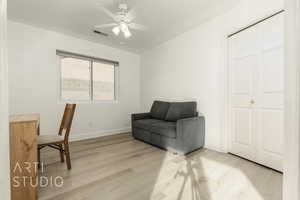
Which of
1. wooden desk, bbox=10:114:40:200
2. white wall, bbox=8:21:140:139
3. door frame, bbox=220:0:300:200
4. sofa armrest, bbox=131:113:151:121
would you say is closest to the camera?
door frame, bbox=220:0:300:200

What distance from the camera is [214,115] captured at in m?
2.79

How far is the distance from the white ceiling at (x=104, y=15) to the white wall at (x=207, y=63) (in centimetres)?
22

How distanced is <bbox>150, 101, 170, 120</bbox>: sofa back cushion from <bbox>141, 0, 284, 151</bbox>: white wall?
0.98 ft

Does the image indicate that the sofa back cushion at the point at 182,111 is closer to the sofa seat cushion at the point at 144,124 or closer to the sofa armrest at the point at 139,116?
the sofa seat cushion at the point at 144,124

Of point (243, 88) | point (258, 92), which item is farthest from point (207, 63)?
point (258, 92)

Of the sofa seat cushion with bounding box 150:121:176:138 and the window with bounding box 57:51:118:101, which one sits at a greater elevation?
Answer: the window with bounding box 57:51:118:101

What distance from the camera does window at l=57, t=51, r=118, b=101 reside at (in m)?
3.49

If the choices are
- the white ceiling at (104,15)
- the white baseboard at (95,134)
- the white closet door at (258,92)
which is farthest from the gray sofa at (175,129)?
the white ceiling at (104,15)

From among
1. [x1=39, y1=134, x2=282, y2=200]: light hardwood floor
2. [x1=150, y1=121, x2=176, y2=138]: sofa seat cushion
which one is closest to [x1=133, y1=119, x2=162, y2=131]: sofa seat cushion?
[x1=150, y1=121, x2=176, y2=138]: sofa seat cushion

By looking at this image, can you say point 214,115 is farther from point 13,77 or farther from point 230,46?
point 13,77

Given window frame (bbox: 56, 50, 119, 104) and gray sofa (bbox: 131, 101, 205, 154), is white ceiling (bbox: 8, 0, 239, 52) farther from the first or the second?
gray sofa (bbox: 131, 101, 205, 154)

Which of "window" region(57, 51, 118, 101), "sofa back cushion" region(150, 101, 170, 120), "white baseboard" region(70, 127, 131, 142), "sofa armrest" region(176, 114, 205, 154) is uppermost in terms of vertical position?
"window" region(57, 51, 118, 101)

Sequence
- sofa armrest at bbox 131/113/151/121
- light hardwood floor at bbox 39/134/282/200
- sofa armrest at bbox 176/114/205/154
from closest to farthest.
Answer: light hardwood floor at bbox 39/134/282/200 < sofa armrest at bbox 176/114/205/154 < sofa armrest at bbox 131/113/151/121

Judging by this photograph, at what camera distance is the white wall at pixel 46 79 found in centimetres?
281
